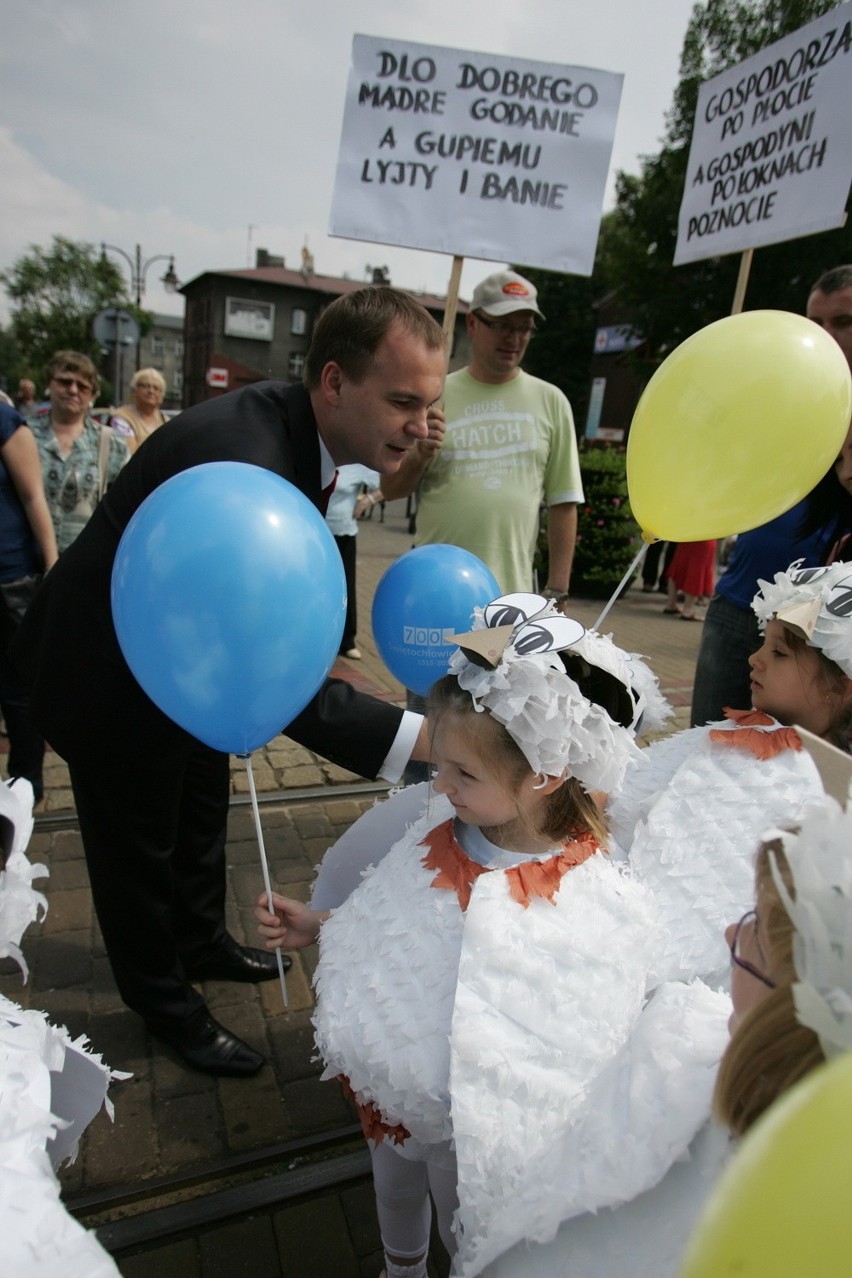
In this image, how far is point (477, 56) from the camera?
285 centimetres

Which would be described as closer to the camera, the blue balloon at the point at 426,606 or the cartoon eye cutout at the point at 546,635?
the cartoon eye cutout at the point at 546,635

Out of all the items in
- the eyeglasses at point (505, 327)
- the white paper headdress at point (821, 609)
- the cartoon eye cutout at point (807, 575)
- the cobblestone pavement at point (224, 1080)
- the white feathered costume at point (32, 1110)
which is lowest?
the cobblestone pavement at point (224, 1080)

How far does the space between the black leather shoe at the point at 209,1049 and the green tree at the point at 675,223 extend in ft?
58.5

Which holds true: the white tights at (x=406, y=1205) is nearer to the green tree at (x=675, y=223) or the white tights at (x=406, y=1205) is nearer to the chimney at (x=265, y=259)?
the green tree at (x=675, y=223)

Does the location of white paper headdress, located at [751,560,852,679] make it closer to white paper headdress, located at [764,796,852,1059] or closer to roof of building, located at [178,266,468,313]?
white paper headdress, located at [764,796,852,1059]

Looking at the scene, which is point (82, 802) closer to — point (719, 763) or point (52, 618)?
point (52, 618)

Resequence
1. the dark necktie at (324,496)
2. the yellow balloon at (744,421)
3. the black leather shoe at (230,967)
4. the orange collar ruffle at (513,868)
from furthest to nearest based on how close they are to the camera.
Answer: the black leather shoe at (230,967)
the dark necktie at (324,496)
the yellow balloon at (744,421)
the orange collar ruffle at (513,868)

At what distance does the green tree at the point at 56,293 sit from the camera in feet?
132

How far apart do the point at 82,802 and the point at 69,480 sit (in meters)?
2.73

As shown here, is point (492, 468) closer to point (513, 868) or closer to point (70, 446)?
point (513, 868)

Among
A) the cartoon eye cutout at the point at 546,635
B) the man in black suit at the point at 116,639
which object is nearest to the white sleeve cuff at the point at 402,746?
the man in black suit at the point at 116,639

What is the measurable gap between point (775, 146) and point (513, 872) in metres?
3.10

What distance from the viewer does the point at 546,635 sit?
139 cm

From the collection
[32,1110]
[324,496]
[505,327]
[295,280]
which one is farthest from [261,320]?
[32,1110]
